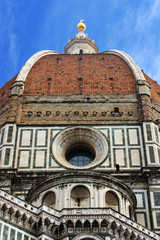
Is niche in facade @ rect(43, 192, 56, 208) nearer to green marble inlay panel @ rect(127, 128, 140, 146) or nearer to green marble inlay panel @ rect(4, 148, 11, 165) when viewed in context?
green marble inlay panel @ rect(4, 148, 11, 165)

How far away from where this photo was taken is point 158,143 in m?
28.3

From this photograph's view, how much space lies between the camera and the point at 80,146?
29.2 meters

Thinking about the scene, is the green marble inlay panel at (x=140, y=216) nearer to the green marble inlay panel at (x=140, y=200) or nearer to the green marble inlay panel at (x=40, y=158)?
the green marble inlay panel at (x=140, y=200)

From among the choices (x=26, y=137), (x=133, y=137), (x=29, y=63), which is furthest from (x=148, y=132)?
(x=29, y=63)

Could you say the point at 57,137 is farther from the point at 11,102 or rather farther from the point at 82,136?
the point at 11,102

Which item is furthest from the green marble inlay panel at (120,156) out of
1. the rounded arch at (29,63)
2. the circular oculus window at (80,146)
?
the rounded arch at (29,63)

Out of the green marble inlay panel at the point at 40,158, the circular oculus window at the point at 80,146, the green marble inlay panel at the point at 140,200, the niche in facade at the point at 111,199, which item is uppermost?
the circular oculus window at the point at 80,146

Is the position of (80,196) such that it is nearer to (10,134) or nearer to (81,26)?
(10,134)

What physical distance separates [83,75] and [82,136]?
6.33 m

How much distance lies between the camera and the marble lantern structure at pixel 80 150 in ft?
67.8

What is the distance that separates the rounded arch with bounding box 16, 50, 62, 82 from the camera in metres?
33.0

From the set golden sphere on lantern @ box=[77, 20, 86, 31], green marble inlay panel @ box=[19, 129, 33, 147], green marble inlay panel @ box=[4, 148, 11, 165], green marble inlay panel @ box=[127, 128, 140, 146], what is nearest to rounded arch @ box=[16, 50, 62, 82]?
→ green marble inlay panel @ box=[19, 129, 33, 147]

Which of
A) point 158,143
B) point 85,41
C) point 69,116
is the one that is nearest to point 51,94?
point 69,116

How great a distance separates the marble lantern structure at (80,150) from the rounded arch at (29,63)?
0.23ft
